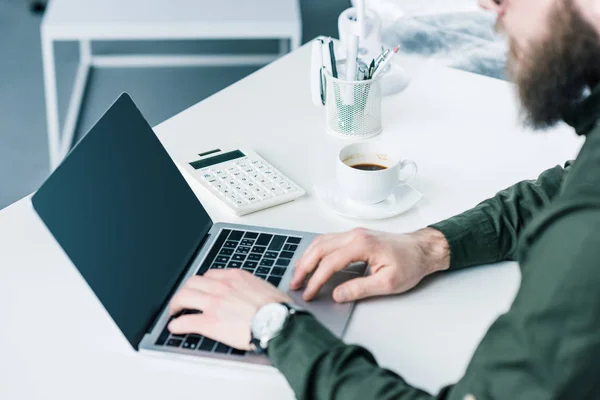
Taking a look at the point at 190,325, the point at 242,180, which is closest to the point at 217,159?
the point at 242,180

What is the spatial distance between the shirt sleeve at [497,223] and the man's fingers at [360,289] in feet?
→ 0.40

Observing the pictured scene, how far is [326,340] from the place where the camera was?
837mm

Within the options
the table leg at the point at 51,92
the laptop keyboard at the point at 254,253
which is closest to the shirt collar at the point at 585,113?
the laptop keyboard at the point at 254,253

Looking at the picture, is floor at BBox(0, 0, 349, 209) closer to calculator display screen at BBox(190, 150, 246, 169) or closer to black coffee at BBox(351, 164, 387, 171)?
calculator display screen at BBox(190, 150, 246, 169)

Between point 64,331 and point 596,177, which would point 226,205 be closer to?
point 64,331

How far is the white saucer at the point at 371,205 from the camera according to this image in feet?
3.76

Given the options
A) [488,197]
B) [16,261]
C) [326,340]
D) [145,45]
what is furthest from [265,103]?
[145,45]

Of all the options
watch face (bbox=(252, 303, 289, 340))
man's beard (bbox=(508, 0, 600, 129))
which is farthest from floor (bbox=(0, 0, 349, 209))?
man's beard (bbox=(508, 0, 600, 129))

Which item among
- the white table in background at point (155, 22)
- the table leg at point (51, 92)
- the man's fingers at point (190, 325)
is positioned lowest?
the table leg at point (51, 92)

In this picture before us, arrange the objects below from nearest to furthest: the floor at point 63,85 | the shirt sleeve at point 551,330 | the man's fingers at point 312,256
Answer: the shirt sleeve at point 551,330, the man's fingers at point 312,256, the floor at point 63,85

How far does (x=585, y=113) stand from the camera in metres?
0.83

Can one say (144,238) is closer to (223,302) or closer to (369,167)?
(223,302)

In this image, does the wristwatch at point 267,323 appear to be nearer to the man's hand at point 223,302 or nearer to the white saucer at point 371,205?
the man's hand at point 223,302

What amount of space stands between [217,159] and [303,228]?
0.76 feet
